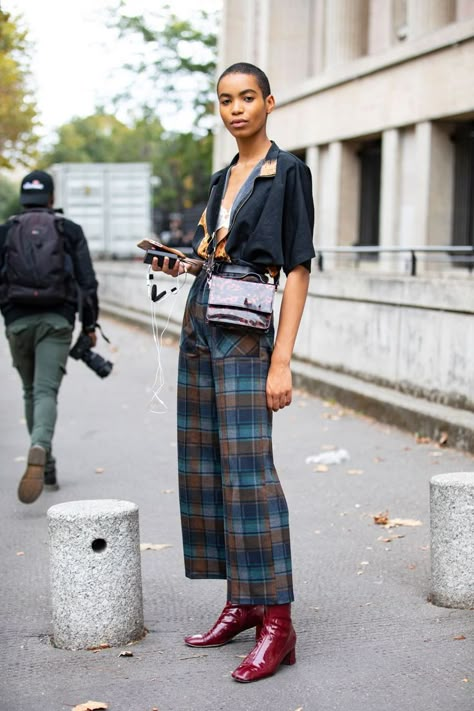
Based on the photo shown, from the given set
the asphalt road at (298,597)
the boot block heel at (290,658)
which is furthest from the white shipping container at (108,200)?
the boot block heel at (290,658)

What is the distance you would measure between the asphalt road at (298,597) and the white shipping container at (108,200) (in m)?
29.1

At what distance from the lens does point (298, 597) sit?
5461 mm

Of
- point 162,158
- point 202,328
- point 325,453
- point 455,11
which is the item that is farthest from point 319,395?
point 162,158

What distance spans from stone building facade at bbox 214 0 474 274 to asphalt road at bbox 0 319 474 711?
423 inches

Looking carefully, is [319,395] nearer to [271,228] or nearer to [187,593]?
[187,593]

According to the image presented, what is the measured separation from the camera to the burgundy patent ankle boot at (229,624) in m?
4.69

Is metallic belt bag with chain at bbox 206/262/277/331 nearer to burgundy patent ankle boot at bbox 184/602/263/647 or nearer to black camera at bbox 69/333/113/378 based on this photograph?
burgundy patent ankle boot at bbox 184/602/263/647

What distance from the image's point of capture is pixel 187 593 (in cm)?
554

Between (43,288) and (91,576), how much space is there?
3170 millimetres

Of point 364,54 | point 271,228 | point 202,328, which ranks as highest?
point 364,54

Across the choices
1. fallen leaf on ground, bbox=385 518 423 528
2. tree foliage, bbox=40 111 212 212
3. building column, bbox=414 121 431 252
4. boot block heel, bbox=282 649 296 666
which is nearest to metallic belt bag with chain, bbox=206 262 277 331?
boot block heel, bbox=282 649 296 666

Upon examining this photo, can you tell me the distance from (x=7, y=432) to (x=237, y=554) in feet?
21.9

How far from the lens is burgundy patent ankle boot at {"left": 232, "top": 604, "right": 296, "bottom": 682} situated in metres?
4.32

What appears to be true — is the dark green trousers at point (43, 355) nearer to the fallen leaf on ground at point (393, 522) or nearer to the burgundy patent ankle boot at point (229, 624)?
the fallen leaf on ground at point (393, 522)
